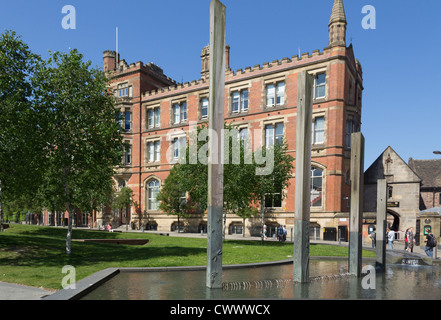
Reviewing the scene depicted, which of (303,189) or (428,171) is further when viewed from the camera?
(428,171)

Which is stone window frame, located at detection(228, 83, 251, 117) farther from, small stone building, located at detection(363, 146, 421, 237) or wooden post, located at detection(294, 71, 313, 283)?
wooden post, located at detection(294, 71, 313, 283)

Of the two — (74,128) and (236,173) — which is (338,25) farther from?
(74,128)

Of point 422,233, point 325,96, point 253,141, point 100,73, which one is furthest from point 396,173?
point 100,73

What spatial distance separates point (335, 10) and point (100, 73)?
89.1 feet

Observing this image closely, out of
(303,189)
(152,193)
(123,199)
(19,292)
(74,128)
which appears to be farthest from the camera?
(152,193)

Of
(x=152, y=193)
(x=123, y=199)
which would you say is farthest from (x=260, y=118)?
(x=123, y=199)

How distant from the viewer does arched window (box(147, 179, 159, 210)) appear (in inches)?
1788

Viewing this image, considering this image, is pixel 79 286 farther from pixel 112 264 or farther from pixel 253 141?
pixel 253 141

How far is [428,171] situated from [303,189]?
45136 millimetres

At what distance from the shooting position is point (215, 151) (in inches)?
337

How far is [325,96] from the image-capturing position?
35.1m

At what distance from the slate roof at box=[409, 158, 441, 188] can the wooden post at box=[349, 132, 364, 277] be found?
1552 inches

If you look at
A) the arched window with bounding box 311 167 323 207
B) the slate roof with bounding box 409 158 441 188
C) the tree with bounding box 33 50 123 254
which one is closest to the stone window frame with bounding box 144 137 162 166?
the arched window with bounding box 311 167 323 207

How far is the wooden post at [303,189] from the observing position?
9.47 m
